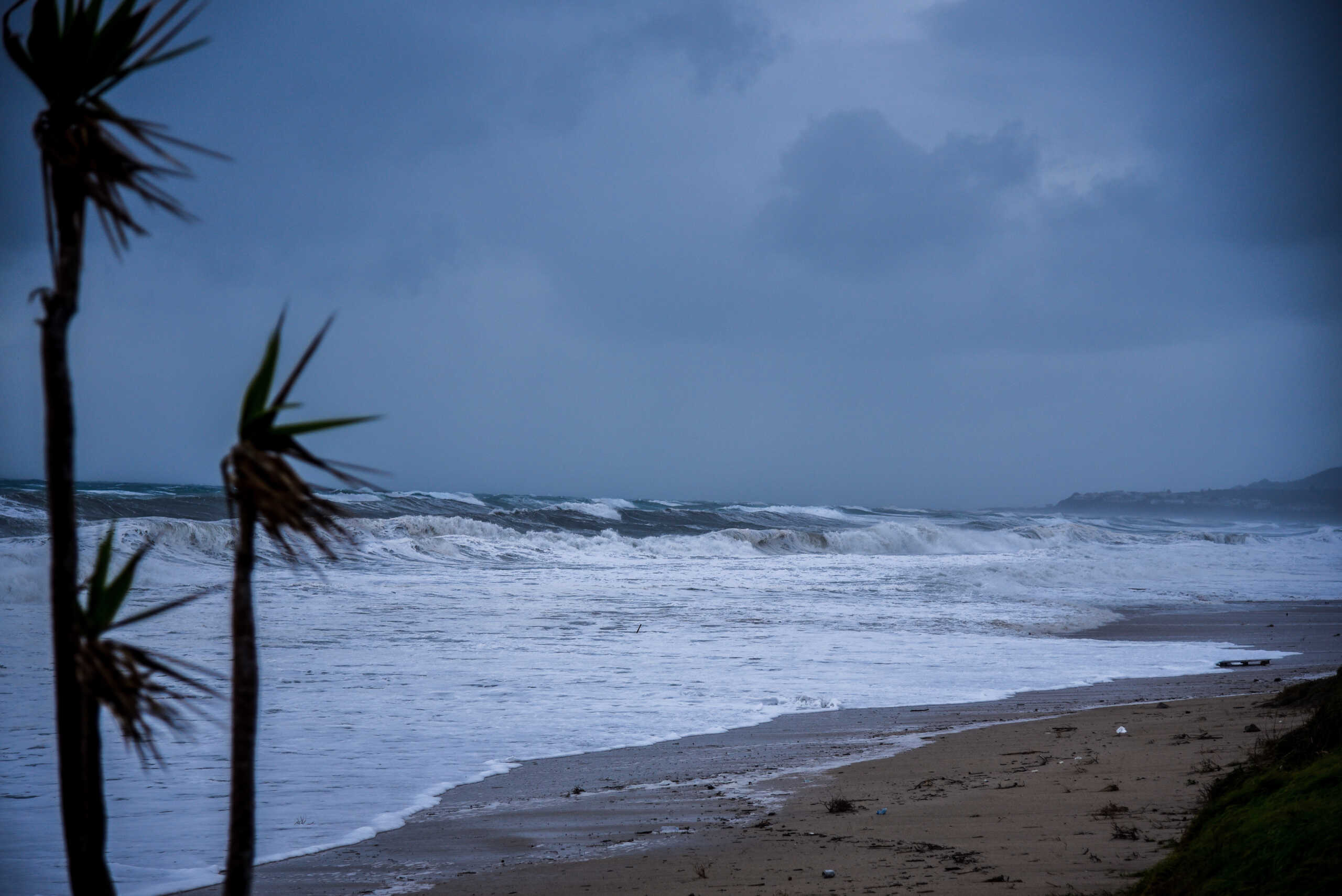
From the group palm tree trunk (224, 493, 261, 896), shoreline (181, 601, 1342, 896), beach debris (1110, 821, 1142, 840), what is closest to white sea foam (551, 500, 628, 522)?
shoreline (181, 601, 1342, 896)

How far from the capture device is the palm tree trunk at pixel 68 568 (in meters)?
1.87

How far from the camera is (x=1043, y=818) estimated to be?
5035 millimetres

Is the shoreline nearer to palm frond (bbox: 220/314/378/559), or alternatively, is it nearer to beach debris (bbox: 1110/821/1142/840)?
beach debris (bbox: 1110/821/1142/840)

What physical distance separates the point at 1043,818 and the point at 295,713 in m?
6.53

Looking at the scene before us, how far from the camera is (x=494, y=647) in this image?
1295 centimetres

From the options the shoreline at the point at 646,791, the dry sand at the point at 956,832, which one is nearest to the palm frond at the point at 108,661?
the dry sand at the point at 956,832

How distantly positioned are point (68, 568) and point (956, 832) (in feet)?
14.7

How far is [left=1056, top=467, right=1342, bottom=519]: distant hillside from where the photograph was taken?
95.9 metres

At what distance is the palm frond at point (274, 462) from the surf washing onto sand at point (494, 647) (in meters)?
3.72

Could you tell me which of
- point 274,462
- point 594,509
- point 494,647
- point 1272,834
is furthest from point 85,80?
point 594,509

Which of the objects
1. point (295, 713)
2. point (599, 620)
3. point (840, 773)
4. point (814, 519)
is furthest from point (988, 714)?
point (814, 519)

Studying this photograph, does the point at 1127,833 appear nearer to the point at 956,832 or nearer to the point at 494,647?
the point at 956,832

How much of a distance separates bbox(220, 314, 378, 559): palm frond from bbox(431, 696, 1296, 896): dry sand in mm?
3029

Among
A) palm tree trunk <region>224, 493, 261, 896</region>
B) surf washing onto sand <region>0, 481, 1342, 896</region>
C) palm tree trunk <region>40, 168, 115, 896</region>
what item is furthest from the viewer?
surf washing onto sand <region>0, 481, 1342, 896</region>
